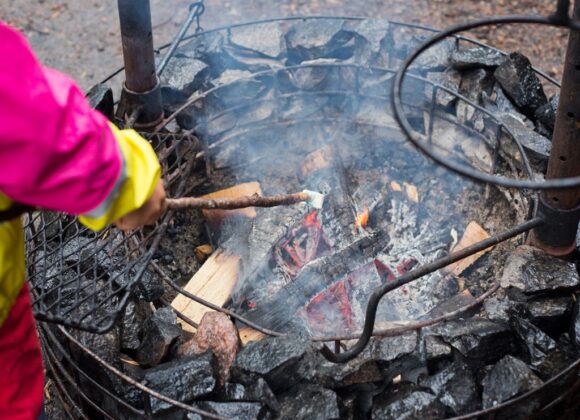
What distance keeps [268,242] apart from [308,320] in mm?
470

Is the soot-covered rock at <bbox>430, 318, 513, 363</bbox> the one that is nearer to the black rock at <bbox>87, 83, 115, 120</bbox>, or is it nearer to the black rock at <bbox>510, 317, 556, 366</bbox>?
the black rock at <bbox>510, 317, 556, 366</bbox>

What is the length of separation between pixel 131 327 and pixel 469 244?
183 centimetres

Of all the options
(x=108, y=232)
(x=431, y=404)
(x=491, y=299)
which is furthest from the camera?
(x=108, y=232)

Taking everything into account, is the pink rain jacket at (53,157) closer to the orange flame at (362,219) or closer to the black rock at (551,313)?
the black rock at (551,313)

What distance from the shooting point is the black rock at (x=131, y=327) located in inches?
126

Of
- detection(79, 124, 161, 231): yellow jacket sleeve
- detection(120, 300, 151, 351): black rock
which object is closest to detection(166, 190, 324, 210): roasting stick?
detection(79, 124, 161, 231): yellow jacket sleeve

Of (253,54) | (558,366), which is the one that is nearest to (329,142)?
(253,54)

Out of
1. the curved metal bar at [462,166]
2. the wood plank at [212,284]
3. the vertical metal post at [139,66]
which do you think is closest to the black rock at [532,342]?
the curved metal bar at [462,166]

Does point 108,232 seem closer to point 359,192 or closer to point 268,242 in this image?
point 268,242

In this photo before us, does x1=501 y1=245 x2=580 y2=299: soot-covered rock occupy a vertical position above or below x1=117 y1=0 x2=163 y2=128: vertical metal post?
below

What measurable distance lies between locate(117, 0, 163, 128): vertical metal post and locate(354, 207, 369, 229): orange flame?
1.22 metres

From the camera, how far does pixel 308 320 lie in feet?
11.9

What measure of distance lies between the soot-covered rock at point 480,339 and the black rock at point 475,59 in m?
1.82

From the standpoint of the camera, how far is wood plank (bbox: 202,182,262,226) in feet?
13.5
